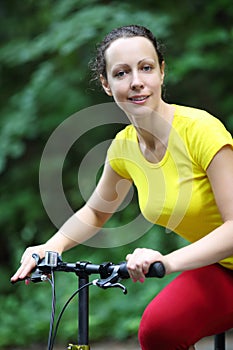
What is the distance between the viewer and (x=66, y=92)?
667cm

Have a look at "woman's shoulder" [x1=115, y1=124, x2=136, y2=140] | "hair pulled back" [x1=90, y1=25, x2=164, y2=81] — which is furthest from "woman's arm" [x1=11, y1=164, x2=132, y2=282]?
"hair pulled back" [x1=90, y1=25, x2=164, y2=81]

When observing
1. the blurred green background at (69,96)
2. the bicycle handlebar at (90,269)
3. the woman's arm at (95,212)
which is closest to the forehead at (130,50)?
the woman's arm at (95,212)

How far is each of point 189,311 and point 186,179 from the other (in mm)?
433

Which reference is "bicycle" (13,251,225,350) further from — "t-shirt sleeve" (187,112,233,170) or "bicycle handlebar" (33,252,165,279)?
"t-shirt sleeve" (187,112,233,170)

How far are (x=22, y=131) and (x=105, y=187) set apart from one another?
349 cm

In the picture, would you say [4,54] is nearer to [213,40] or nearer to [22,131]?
[22,131]

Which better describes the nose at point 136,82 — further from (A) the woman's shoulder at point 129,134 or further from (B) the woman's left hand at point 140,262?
(B) the woman's left hand at point 140,262

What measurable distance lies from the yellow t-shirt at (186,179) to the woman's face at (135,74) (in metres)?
0.15

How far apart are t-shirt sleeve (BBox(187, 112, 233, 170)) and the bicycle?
45 cm

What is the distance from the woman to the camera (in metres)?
2.38

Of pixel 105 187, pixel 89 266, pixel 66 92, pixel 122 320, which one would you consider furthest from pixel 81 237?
pixel 66 92

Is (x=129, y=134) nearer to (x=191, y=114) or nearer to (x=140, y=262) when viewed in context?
(x=191, y=114)

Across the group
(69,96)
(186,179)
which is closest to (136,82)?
(186,179)

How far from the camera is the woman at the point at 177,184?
7.80ft
